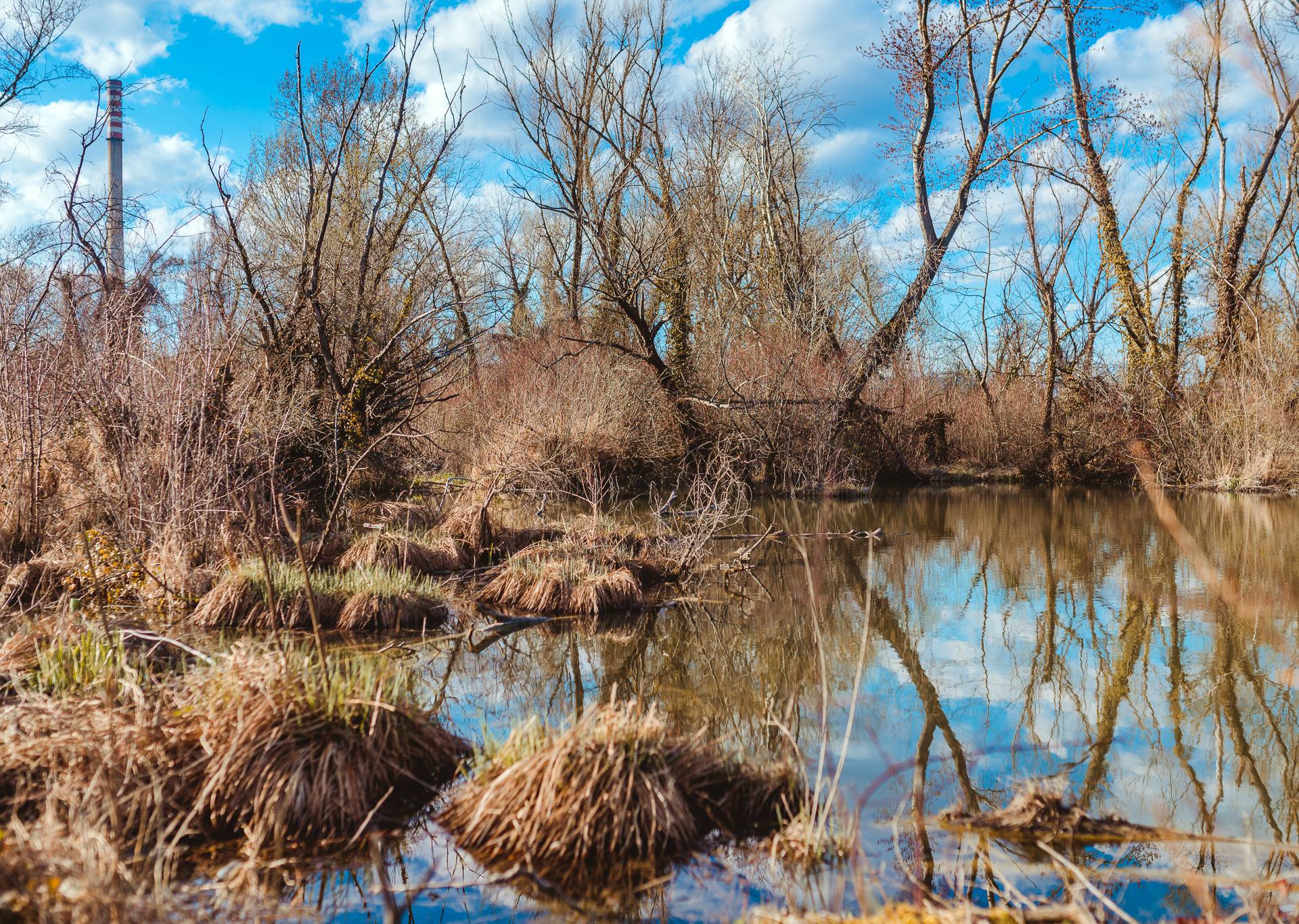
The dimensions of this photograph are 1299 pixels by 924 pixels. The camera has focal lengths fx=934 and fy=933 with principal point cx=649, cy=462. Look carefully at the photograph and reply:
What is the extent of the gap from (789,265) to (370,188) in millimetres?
10453

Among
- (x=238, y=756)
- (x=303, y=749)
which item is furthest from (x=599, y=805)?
(x=238, y=756)

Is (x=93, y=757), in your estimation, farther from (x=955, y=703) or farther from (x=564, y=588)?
(x=564, y=588)

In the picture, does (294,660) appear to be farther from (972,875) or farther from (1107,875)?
(1107,875)

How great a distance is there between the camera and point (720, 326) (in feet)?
65.8

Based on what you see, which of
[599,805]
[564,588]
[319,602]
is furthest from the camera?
[564,588]

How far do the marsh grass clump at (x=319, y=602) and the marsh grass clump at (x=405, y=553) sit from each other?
641 mm

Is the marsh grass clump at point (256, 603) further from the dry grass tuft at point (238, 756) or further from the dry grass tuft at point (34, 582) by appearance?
the dry grass tuft at point (238, 756)

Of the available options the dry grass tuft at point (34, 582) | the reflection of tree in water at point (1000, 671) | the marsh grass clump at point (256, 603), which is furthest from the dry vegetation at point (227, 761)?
the dry grass tuft at point (34, 582)

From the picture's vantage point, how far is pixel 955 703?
584cm

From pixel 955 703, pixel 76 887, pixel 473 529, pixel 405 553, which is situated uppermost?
pixel 473 529

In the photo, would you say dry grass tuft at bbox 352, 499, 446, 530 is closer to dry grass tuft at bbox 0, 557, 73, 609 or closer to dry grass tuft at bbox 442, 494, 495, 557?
dry grass tuft at bbox 442, 494, 495, 557

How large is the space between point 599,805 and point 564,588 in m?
4.77

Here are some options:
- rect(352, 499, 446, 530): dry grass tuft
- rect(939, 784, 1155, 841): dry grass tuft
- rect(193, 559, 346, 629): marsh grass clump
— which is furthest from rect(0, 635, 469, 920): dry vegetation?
rect(352, 499, 446, 530): dry grass tuft

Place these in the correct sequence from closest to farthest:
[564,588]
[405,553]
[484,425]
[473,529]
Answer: [564,588] → [405,553] → [473,529] → [484,425]
